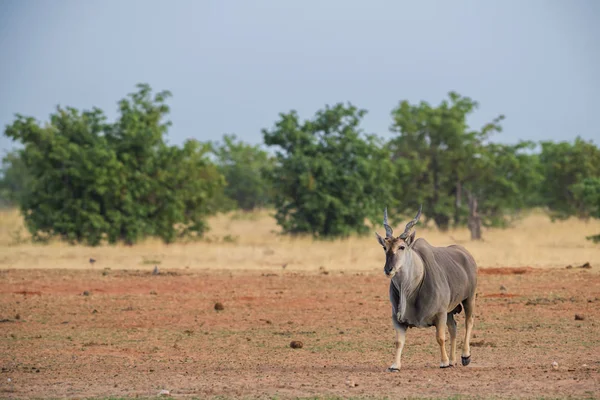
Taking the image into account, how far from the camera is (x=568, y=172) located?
4803 cm

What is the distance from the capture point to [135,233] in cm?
3244

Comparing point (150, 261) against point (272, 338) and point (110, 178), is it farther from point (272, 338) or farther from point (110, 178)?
point (272, 338)

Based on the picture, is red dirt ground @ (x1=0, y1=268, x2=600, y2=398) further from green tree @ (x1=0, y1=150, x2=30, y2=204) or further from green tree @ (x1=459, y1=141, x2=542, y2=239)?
green tree @ (x1=0, y1=150, x2=30, y2=204)

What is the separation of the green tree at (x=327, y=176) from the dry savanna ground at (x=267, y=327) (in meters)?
4.82

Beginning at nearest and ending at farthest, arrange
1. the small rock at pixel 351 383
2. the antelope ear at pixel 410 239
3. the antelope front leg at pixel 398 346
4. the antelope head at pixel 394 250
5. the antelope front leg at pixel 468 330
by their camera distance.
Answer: the small rock at pixel 351 383 → the antelope head at pixel 394 250 → the antelope ear at pixel 410 239 → the antelope front leg at pixel 398 346 → the antelope front leg at pixel 468 330

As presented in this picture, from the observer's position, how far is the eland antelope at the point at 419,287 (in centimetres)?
1034

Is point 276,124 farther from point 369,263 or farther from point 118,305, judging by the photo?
point 118,305

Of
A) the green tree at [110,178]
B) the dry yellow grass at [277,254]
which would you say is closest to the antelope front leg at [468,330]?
the dry yellow grass at [277,254]

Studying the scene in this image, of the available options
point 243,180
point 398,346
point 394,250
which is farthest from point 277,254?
point 243,180

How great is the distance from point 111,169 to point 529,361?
2249 centimetres

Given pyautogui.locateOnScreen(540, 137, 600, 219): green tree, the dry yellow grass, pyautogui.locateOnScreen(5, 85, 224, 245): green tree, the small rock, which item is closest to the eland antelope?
the small rock

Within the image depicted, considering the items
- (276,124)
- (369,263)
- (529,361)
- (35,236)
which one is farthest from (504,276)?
(35,236)

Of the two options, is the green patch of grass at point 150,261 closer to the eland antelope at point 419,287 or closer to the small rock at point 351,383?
the eland antelope at point 419,287

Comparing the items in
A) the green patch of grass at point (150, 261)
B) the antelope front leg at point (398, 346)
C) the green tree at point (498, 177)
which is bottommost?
the antelope front leg at point (398, 346)
